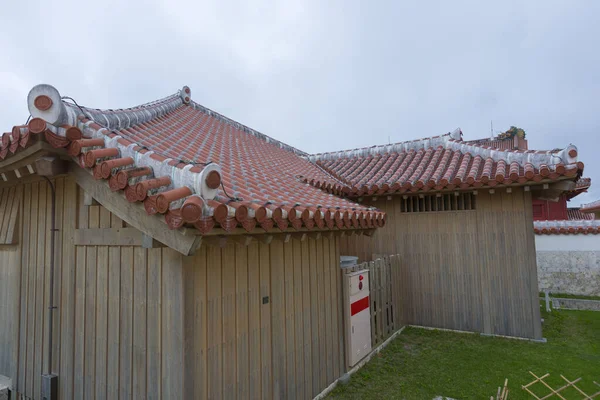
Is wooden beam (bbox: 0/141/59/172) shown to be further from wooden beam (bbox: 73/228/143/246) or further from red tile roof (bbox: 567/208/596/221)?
red tile roof (bbox: 567/208/596/221)

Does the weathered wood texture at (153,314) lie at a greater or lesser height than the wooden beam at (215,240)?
lesser

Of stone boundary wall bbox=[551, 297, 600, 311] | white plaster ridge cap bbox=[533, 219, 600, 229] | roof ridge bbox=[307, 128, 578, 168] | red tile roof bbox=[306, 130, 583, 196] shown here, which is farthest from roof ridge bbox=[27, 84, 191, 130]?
white plaster ridge cap bbox=[533, 219, 600, 229]

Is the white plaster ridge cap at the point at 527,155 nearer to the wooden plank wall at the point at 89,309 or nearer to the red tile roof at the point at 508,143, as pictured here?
the wooden plank wall at the point at 89,309

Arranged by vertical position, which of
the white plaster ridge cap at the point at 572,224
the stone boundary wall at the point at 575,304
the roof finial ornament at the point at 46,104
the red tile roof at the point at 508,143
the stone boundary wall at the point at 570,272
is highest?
the red tile roof at the point at 508,143

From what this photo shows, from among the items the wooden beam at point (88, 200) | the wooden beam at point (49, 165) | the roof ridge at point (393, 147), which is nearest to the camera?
the wooden beam at point (49, 165)

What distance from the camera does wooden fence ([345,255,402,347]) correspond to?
270 inches

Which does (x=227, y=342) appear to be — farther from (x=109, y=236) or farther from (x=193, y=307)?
(x=109, y=236)

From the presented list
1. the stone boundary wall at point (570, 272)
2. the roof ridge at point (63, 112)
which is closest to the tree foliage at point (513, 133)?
the stone boundary wall at point (570, 272)

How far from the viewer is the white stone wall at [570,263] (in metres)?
12.3

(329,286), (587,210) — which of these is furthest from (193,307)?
(587,210)

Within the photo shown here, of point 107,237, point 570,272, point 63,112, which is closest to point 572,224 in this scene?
point 570,272

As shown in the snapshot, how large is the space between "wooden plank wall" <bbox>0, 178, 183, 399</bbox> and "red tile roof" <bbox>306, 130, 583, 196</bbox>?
14.4 ft

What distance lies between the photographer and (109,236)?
3.66m

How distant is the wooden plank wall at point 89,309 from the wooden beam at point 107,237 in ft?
0.23
